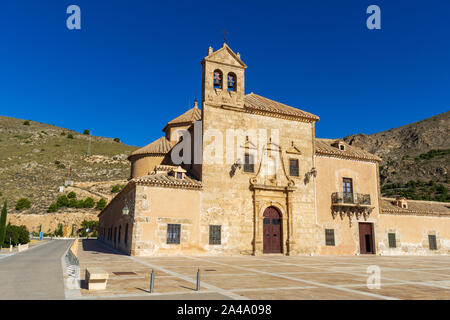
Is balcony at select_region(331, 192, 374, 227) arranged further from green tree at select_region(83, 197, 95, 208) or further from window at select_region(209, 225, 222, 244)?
green tree at select_region(83, 197, 95, 208)

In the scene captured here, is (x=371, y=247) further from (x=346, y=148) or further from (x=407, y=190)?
(x=407, y=190)

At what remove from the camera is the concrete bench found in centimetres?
812

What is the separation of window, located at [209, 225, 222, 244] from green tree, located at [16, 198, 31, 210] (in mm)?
55497

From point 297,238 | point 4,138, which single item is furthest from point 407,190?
point 4,138

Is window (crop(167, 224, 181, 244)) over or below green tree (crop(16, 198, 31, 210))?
below

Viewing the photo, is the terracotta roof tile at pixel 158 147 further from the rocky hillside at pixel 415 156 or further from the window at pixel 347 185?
the rocky hillside at pixel 415 156

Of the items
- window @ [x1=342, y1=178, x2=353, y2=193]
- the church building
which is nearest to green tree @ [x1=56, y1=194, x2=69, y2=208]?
the church building

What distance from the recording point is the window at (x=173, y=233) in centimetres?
2048

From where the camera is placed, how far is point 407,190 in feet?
217

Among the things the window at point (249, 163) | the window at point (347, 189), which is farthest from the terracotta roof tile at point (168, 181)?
the window at point (347, 189)

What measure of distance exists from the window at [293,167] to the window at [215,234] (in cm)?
704

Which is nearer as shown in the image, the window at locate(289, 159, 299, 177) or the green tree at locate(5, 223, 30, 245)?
the window at locate(289, 159, 299, 177)

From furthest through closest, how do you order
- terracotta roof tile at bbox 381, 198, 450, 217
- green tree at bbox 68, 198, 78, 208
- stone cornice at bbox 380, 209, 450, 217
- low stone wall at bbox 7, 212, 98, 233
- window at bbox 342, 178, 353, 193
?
green tree at bbox 68, 198, 78, 208 < low stone wall at bbox 7, 212, 98, 233 < terracotta roof tile at bbox 381, 198, 450, 217 < stone cornice at bbox 380, 209, 450, 217 < window at bbox 342, 178, 353, 193

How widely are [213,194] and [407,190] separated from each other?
5752cm
